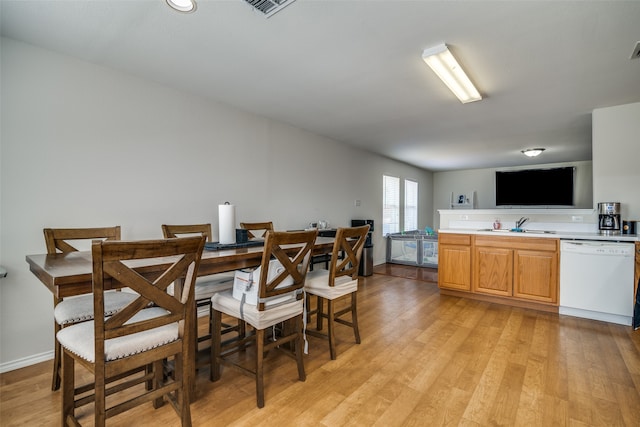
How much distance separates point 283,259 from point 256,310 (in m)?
0.34

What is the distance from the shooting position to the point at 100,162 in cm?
267

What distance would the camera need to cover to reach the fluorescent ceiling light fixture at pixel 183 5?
1.86 meters

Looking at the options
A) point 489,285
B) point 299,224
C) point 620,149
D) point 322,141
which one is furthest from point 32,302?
point 620,149

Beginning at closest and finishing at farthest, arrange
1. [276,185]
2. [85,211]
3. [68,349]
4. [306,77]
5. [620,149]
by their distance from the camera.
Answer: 1. [68,349]
2. [85,211]
3. [306,77]
4. [620,149]
5. [276,185]

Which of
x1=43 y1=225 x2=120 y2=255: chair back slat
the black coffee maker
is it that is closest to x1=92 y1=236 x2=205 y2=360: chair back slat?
x1=43 y1=225 x2=120 y2=255: chair back slat

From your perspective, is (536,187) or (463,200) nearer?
(536,187)

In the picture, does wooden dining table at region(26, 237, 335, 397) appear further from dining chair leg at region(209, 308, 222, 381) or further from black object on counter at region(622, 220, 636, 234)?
black object on counter at region(622, 220, 636, 234)

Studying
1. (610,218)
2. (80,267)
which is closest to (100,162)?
(80,267)

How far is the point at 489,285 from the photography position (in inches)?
152

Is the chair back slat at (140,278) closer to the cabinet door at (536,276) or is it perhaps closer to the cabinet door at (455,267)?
the cabinet door at (455,267)

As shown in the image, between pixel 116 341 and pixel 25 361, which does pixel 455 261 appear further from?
pixel 25 361

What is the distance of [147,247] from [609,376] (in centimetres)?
305

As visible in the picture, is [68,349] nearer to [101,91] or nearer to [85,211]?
[85,211]

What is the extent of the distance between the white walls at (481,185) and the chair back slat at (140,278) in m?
8.74
